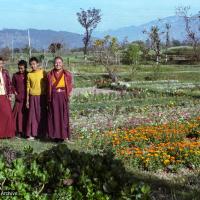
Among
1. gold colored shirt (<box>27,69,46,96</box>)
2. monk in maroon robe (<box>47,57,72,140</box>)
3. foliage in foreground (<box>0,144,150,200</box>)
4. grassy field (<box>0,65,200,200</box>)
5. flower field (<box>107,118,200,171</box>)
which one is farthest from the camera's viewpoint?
gold colored shirt (<box>27,69,46,96</box>)

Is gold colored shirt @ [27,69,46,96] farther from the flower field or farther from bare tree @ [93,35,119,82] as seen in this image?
bare tree @ [93,35,119,82]

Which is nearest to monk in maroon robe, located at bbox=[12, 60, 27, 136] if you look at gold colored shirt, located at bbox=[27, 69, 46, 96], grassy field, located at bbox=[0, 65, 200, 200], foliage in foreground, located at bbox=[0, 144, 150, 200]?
gold colored shirt, located at bbox=[27, 69, 46, 96]

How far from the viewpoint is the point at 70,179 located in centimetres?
491

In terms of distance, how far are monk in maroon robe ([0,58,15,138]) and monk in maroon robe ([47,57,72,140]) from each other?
3.14 ft

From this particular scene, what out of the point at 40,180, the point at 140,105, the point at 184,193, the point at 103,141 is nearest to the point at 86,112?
the point at 140,105

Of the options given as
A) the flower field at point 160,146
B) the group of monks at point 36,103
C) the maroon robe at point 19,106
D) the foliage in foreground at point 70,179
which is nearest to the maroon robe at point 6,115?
the group of monks at point 36,103

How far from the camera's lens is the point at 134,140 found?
9695mm

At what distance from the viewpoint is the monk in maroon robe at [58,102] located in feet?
33.9

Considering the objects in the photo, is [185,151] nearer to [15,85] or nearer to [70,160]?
[70,160]

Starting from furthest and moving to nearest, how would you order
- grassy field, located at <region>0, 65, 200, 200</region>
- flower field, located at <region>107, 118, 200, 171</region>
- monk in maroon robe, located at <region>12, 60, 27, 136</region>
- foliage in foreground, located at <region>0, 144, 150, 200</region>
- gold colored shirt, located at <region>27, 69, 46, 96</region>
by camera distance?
monk in maroon robe, located at <region>12, 60, 27, 136</region> < gold colored shirt, located at <region>27, 69, 46, 96</region> < flower field, located at <region>107, 118, 200, 171</region> < grassy field, located at <region>0, 65, 200, 200</region> < foliage in foreground, located at <region>0, 144, 150, 200</region>

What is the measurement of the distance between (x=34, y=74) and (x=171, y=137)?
309 centimetres

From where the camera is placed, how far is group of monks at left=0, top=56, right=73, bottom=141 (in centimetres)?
1039

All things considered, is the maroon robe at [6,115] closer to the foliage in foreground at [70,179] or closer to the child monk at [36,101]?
the child monk at [36,101]

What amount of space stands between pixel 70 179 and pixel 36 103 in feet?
19.8
